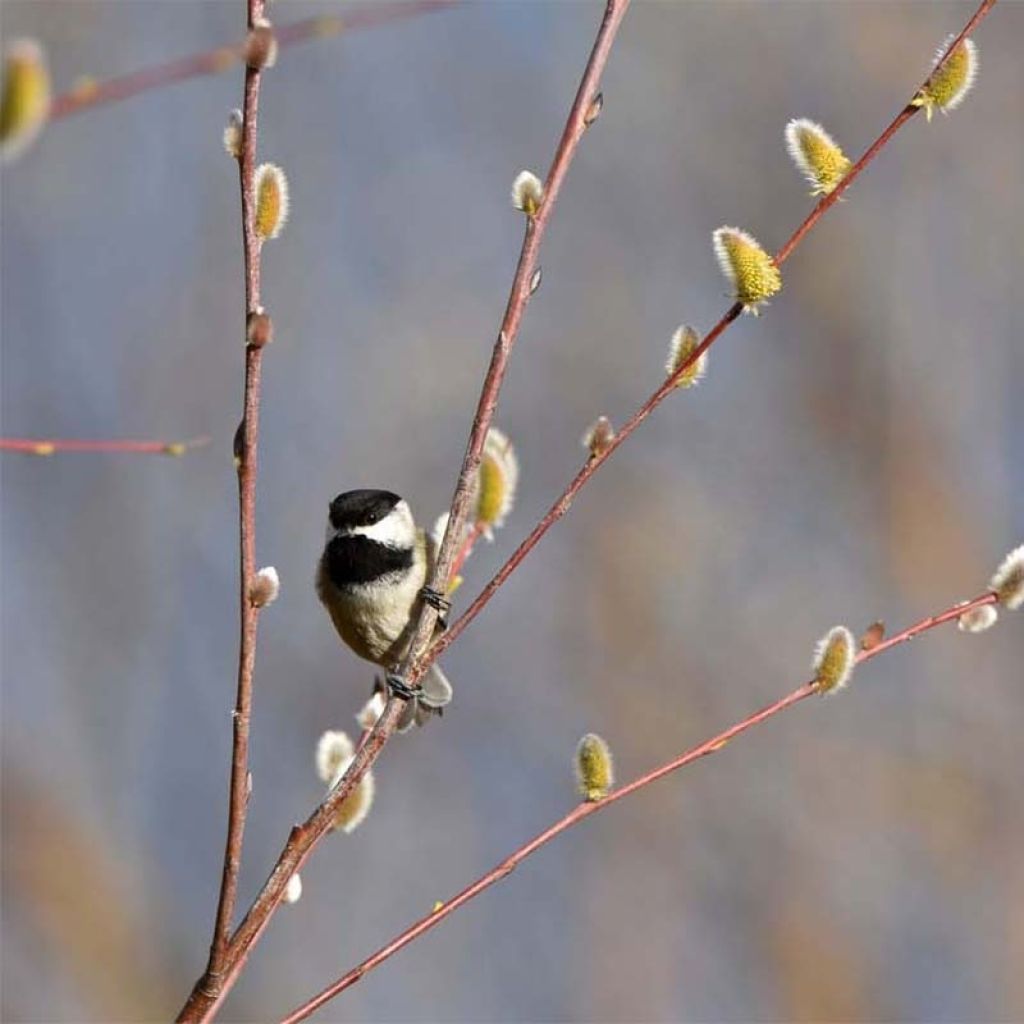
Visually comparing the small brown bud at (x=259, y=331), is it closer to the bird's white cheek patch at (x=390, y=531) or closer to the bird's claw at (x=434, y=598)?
the bird's claw at (x=434, y=598)

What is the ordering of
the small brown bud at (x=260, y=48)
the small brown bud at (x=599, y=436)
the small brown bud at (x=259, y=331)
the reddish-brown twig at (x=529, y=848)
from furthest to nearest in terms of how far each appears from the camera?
the small brown bud at (x=599, y=436)
the reddish-brown twig at (x=529, y=848)
the small brown bud at (x=259, y=331)
the small brown bud at (x=260, y=48)

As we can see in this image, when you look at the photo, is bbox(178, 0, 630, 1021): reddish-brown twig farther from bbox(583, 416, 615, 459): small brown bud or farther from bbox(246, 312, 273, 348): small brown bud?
bbox(246, 312, 273, 348): small brown bud

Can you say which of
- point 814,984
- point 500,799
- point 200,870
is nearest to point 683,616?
point 500,799

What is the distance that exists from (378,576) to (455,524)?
150cm

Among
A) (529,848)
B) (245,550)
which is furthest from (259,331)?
(529,848)

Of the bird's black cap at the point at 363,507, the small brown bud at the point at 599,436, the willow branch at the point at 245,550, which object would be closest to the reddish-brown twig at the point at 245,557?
the willow branch at the point at 245,550

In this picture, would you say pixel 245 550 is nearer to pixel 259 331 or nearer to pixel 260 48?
pixel 259 331

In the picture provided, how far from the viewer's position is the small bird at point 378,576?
331 centimetres

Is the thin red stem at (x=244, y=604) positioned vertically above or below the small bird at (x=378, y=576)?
below

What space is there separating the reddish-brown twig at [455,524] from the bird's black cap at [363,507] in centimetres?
153

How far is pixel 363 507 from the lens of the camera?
337 cm

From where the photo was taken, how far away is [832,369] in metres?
7.57

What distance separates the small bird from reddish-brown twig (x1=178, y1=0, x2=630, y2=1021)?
143 cm

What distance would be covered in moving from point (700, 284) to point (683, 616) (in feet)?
5.46
